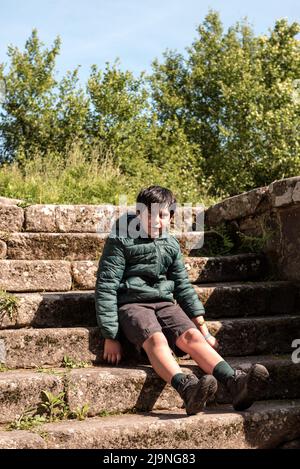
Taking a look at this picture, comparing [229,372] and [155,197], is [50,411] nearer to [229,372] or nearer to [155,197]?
[229,372]

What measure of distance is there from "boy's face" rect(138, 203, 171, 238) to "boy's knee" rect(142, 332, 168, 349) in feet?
2.45

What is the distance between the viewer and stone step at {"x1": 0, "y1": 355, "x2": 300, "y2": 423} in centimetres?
327

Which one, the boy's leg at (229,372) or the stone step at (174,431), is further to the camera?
the boy's leg at (229,372)

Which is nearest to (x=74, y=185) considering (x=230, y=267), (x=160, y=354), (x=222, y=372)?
(x=230, y=267)

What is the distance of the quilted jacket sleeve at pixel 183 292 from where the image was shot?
3918mm

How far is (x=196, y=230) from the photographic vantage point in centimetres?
585

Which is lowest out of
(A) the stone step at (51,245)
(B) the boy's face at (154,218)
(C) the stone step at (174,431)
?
(C) the stone step at (174,431)

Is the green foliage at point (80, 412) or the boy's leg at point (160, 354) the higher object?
the boy's leg at point (160, 354)

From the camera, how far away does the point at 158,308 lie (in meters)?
3.85

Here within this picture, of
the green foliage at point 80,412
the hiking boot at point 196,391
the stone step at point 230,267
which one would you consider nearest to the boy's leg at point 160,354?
the hiking boot at point 196,391

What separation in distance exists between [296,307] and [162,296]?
1.23 metres

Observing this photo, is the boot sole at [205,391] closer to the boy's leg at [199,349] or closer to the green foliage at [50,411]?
the boy's leg at [199,349]

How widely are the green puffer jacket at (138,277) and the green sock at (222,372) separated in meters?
0.49

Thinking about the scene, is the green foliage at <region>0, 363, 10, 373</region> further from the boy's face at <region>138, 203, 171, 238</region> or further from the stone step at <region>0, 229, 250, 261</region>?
the stone step at <region>0, 229, 250, 261</region>
